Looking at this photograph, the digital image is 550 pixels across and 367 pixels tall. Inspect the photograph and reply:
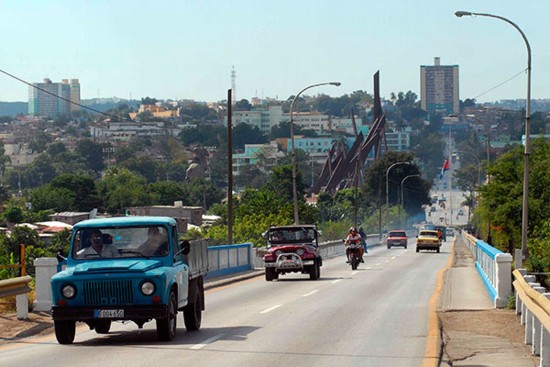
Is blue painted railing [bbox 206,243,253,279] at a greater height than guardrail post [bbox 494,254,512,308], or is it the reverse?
guardrail post [bbox 494,254,512,308]

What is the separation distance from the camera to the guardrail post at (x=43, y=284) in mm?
25156

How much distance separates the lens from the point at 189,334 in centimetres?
2092

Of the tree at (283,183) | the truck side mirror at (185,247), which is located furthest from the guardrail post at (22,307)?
the tree at (283,183)

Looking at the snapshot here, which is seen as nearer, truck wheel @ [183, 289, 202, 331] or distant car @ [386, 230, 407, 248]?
truck wheel @ [183, 289, 202, 331]

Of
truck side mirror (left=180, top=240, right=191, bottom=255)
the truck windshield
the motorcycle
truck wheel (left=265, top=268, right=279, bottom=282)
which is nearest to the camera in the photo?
the truck windshield

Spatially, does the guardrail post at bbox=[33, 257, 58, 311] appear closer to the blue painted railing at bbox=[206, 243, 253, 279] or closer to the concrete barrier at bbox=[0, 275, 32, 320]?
the concrete barrier at bbox=[0, 275, 32, 320]

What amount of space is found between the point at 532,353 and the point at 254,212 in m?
92.7

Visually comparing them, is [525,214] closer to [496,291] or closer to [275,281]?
[275,281]

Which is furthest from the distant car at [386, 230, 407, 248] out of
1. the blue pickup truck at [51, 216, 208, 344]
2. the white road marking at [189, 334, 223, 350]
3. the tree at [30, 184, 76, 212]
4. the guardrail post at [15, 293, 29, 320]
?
the tree at [30, 184, 76, 212]

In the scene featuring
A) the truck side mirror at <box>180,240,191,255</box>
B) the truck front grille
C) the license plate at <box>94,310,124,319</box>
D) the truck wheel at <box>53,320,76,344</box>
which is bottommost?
the truck wheel at <box>53,320,76,344</box>

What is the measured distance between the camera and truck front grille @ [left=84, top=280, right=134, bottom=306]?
18.9 m

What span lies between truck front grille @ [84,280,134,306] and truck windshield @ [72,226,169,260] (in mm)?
890

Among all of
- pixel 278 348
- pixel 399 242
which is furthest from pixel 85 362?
pixel 399 242

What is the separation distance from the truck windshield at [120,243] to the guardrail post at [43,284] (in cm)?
535
